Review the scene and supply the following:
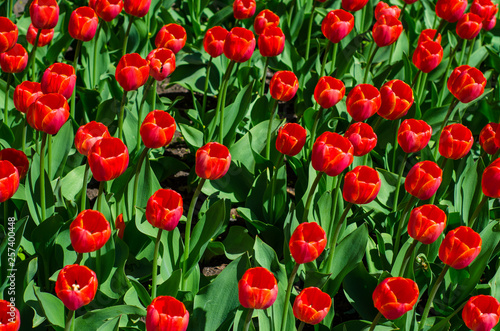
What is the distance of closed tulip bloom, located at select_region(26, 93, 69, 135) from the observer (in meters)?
2.02

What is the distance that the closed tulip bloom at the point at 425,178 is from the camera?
2.08 m

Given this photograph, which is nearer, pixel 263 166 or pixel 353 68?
pixel 263 166

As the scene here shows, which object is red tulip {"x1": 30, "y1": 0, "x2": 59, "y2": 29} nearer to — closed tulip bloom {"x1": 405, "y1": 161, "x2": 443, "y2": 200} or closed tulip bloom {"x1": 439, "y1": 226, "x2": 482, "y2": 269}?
closed tulip bloom {"x1": 405, "y1": 161, "x2": 443, "y2": 200}

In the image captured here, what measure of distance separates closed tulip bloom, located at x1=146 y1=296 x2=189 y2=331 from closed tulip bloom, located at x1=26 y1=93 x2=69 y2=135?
0.72 meters

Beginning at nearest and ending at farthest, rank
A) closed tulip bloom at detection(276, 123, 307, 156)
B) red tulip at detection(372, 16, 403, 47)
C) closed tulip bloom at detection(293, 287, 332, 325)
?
1. closed tulip bloom at detection(293, 287, 332, 325)
2. closed tulip bloom at detection(276, 123, 307, 156)
3. red tulip at detection(372, 16, 403, 47)

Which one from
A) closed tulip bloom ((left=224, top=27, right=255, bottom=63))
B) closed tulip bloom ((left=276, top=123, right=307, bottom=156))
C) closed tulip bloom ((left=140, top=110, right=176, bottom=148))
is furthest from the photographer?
closed tulip bloom ((left=224, top=27, right=255, bottom=63))

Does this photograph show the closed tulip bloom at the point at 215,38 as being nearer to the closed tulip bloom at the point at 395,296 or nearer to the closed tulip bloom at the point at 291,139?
the closed tulip bloom at the point at 291,139

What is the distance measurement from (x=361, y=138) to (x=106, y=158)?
0.89 m

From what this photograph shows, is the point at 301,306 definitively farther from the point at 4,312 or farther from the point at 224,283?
the point at 4,312

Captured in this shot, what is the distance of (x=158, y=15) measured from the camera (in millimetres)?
4137

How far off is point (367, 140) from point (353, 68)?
137 centimetres

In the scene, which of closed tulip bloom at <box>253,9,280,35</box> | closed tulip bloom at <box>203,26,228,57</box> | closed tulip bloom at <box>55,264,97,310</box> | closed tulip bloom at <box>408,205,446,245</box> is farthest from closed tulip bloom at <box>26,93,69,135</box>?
closed tulip bloom at <box>253,9,280,35</box>

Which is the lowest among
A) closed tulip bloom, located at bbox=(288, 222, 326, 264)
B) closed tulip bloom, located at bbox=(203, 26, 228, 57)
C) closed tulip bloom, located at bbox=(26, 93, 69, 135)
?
closed tulip bloom, located at bbox=(288, 222, 326, 264)

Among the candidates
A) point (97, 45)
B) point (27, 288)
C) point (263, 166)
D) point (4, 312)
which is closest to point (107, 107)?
point (97, 45)
